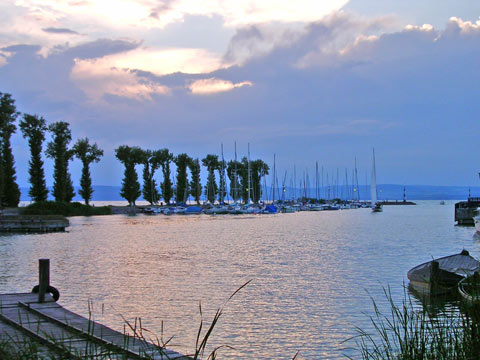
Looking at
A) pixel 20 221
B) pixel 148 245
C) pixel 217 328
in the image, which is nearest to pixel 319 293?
pixel 217 328

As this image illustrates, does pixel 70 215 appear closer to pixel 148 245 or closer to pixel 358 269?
pixel 148 245

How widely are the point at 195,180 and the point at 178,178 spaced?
7.44 meters

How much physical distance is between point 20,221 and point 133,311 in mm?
44220

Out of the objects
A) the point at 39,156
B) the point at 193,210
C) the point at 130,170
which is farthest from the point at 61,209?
the point at 193,210

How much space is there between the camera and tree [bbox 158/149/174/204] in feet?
467

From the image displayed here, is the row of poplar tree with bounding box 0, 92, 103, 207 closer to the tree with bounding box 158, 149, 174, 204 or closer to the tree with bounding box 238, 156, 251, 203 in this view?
the tree with bounding box 158, 149, 174, 204

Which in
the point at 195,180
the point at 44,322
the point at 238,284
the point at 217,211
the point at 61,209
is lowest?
the point at 238,284

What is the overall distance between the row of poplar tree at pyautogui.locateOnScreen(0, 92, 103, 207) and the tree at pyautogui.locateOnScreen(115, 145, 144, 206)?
14.0m

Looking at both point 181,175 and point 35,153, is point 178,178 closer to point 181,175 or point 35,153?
point 181,175

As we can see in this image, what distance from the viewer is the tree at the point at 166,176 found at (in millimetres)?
142250

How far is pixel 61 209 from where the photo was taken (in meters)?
88.9

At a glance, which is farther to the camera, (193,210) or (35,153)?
(193,210)

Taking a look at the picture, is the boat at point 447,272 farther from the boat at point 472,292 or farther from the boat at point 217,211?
the boat at point 217,211

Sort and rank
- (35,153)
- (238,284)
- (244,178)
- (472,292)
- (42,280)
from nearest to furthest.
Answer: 1. (472,292)
2. (42,280)
3. (238,284)
4. (35,153)
5. (244,178)
